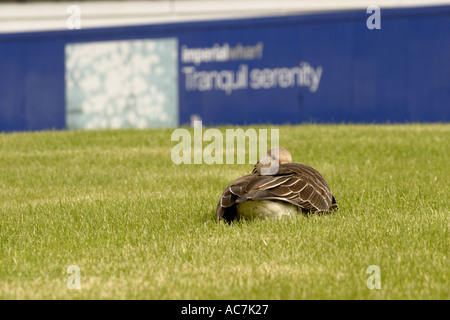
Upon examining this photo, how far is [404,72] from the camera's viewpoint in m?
19.0

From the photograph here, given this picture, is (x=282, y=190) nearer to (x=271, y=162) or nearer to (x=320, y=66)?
(x=271, y=162)

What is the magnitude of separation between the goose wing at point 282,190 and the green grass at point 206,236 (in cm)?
20

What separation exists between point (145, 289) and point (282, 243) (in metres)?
1.63

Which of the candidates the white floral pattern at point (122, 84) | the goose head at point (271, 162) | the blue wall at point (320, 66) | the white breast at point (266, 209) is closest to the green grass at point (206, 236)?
the white breast at point (266, 209)

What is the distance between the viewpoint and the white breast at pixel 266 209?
23.4 ft

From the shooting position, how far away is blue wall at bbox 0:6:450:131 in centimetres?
1889

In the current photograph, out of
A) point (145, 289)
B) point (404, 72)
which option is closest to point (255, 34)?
point (404, 72)

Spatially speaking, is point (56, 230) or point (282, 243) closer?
point (282, 243)

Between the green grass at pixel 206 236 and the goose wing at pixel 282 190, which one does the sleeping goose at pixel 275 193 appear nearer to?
the goose wing at pixel 282 190

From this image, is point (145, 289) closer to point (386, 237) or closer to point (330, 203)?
point (386, 237)

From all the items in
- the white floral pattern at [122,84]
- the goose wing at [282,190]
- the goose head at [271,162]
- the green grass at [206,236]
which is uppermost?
the white floral pattern at [122,84]

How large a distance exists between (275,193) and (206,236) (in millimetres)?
790

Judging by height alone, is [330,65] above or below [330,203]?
above
